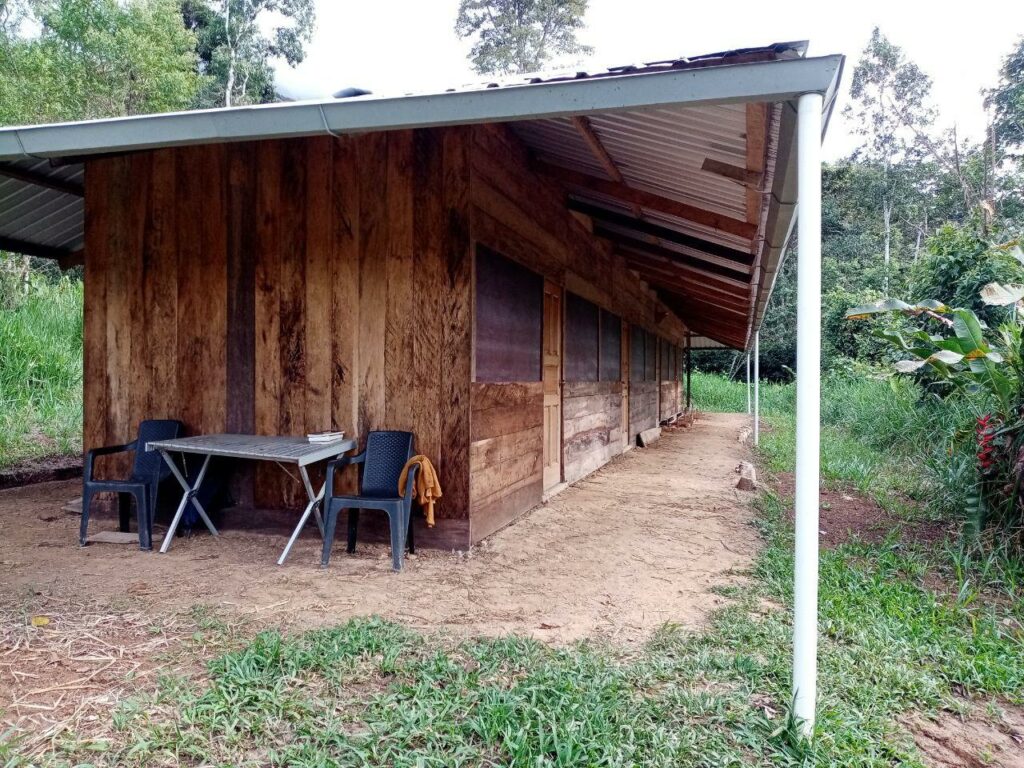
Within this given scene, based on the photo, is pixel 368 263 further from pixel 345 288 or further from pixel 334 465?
pixel 334 465

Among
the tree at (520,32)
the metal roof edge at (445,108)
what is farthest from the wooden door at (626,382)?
the tree at (520,32)

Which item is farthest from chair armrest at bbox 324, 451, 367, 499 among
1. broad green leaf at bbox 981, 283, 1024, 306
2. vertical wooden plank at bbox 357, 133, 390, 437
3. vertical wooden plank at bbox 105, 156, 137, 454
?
broad green leaf at bbox 981, 283, 1024, 306

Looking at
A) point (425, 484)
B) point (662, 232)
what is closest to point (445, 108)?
point (425, 484)

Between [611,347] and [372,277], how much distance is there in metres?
5.33

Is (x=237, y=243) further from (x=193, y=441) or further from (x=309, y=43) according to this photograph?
(x=309, y=43)

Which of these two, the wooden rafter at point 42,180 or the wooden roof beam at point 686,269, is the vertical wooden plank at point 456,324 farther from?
the wooden roof beam at point 686,269

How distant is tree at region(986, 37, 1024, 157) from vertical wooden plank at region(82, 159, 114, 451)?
26386mm

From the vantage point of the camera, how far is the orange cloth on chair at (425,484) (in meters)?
4.17

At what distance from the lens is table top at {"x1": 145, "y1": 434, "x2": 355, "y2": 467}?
12.4 ft

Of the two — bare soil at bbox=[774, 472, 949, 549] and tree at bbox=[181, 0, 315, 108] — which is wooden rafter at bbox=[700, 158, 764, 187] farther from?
tree at bbox=[181, 0, 315, 108]

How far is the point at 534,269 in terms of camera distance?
18.9 ft

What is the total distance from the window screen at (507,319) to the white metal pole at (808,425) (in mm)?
2602

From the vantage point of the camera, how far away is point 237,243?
4.87m

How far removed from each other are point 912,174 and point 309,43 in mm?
26995
